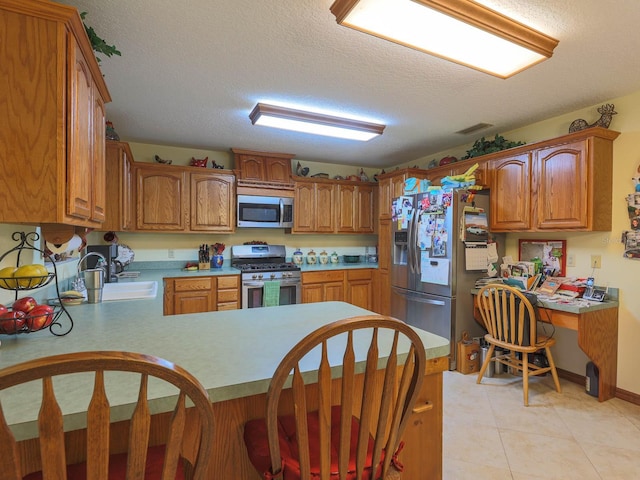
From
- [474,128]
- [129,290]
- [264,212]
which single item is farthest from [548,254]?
[129,290]

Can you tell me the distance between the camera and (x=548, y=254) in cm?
320

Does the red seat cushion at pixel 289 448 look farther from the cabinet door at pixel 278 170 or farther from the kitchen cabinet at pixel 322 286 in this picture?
the cabinet door at pixel 278 170

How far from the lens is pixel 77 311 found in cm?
187

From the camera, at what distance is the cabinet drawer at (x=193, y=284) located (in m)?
3.70

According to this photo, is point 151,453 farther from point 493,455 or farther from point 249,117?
point 249,117

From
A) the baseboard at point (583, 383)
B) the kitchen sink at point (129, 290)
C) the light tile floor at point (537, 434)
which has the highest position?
the kitchen sink at point (129, 290)

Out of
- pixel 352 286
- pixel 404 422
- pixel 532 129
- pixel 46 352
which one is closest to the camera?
pixel 404 422

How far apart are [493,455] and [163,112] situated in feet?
11.6

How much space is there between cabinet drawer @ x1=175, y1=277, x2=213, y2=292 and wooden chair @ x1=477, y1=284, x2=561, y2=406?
278 cm

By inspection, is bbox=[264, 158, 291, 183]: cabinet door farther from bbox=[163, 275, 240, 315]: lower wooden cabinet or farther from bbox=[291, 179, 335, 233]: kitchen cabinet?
bbox=[163, 275, 240, 315]: lower wooden cabinet

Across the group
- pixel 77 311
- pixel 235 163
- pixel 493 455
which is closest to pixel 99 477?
pixel 77 311

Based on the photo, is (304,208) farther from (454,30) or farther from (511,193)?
(454,30)

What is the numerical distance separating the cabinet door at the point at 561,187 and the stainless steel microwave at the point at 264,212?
109 inches

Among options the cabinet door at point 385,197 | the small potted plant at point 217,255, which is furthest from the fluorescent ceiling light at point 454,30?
the small potted plant at point 217,255
